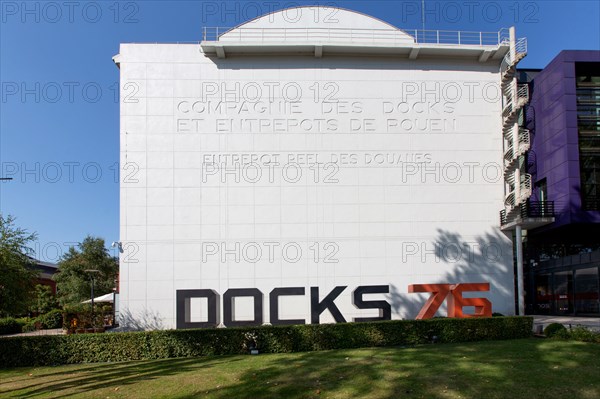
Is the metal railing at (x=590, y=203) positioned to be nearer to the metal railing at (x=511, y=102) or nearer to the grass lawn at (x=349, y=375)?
the metal railing at (x=511, y=102)

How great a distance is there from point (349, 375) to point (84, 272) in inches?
1831

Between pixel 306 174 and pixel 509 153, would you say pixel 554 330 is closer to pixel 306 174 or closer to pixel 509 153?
pixel 509 153

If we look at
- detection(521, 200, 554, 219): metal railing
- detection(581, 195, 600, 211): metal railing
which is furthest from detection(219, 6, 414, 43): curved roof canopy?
detection(581, 195, 600, 211): metal railing

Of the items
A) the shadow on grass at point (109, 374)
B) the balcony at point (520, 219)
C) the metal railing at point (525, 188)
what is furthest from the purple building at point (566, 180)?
the shadow on grass at point (109, 374)

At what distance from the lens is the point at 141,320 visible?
2775 centimetres

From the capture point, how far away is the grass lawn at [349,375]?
10.8m

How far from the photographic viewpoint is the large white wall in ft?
93.1

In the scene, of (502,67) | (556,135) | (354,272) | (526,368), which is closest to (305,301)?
(354,272)

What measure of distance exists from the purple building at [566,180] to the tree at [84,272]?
143 ft

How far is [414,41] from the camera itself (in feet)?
99.8

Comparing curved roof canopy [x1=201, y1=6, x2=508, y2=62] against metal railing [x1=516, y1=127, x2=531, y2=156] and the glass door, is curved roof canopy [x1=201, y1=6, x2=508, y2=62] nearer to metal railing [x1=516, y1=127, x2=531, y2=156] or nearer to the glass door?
metal railing [x1=516, y1=127, x2=531, y2=156]

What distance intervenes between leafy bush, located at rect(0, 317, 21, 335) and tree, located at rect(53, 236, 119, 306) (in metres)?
7.91

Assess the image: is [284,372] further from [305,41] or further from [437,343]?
[305,41]

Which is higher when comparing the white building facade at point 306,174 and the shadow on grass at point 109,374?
the white building facade at point 306,174
